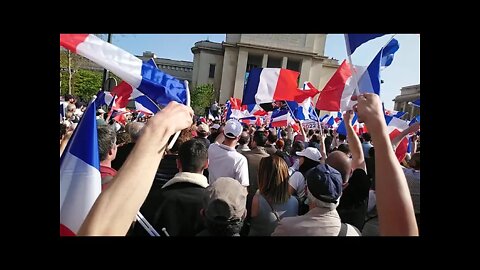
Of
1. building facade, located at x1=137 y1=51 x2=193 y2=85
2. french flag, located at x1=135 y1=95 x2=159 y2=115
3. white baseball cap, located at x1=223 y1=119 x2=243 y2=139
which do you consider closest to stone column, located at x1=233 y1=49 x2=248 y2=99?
building facade, located at x1=137 y1=51 x2=193 y2=85

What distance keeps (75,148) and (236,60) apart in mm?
57892

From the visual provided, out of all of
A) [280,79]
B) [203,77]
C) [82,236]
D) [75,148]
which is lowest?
[82,236]

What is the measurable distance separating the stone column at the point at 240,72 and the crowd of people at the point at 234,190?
175ft

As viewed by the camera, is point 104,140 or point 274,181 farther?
point 274,181

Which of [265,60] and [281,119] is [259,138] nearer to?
[281,119]

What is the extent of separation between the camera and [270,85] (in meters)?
7.94

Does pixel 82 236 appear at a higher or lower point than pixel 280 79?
lower

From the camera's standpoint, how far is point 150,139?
1.39 meters

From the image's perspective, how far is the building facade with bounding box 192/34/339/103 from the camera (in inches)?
2295

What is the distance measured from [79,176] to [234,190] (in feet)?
2.75

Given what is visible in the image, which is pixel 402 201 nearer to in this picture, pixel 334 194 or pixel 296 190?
pixel 334 194

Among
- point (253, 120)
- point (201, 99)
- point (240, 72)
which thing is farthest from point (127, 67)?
point (240, 72)

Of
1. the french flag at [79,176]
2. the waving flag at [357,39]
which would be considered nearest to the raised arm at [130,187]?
the french flag at [79,176]
